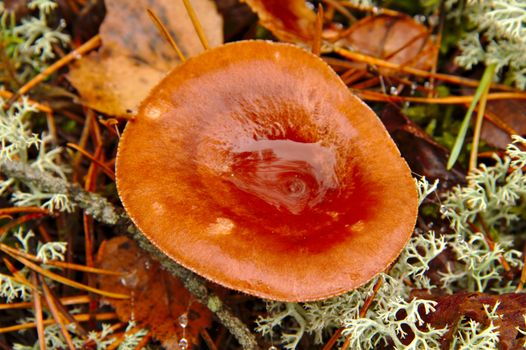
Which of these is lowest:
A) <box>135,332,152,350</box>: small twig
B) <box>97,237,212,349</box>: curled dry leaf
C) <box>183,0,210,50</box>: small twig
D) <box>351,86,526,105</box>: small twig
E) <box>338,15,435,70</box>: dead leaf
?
<box>135,332,152,350</box>: small twig

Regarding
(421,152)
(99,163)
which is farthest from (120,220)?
(421,152)

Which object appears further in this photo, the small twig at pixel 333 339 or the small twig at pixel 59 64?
the small twig at pixel 59 64

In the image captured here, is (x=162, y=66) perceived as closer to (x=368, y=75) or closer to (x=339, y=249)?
(x=368, y=75)

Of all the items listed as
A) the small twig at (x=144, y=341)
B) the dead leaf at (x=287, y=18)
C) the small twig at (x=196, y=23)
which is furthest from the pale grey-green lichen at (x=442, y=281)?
the small twig at (x=196, y=23)

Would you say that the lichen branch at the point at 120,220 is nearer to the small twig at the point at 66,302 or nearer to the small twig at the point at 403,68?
the small twig at the point at 66,302

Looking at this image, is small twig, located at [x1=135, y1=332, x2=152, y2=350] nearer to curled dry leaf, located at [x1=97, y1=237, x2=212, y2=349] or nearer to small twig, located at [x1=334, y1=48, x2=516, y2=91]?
curled dry leaf, located at [x1=97, y1=237, x2=212, y2=349]

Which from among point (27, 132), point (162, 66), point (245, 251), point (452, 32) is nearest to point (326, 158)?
point (245, 251)

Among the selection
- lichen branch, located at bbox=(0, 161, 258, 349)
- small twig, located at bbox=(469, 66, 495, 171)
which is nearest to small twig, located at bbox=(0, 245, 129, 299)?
lichen branch, located at bbox=(0, 161, 258, 349)
